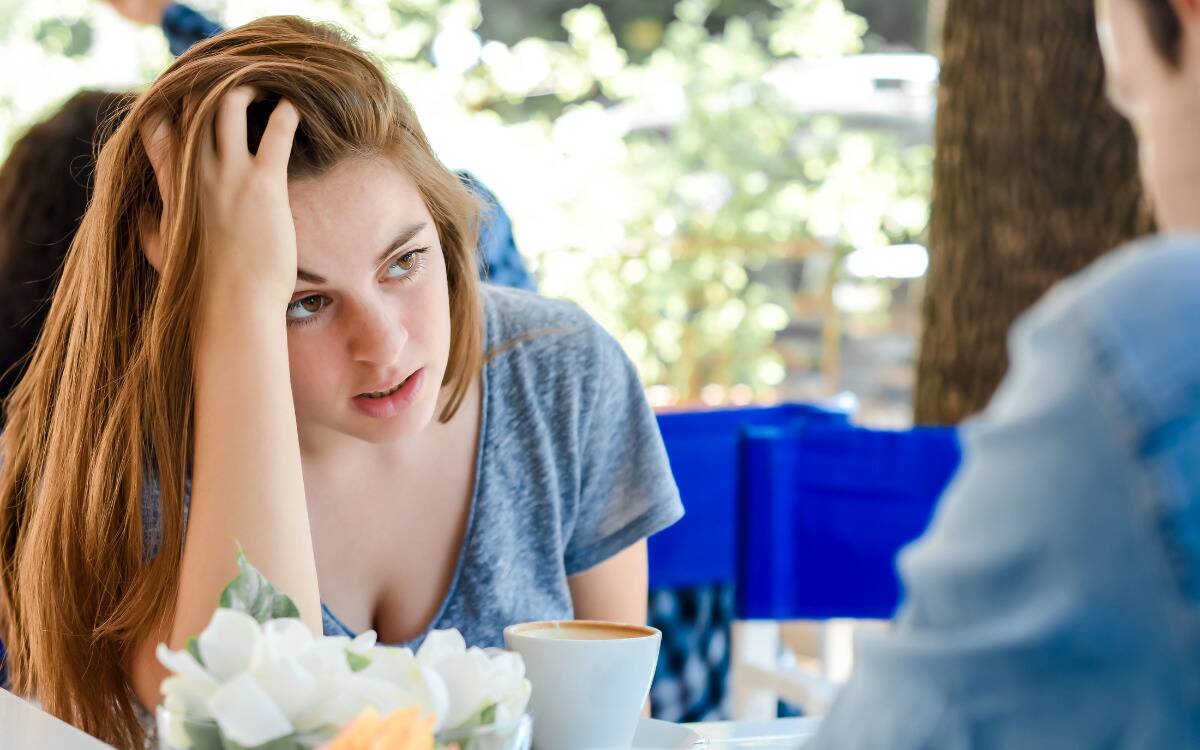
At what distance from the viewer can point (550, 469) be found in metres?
1.53

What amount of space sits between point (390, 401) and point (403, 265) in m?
0.14

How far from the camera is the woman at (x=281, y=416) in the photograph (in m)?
1.18

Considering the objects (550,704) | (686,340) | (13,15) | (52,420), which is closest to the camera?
(550,704)

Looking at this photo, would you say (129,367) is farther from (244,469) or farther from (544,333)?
(544,333)

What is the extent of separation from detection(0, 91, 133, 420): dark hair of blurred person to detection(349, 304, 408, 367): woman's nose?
0.97 meters

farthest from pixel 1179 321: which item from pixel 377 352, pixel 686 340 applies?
pixel 686 340

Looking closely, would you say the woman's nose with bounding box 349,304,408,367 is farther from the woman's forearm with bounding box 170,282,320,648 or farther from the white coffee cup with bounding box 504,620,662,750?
the white coffee cup with bounding box 504,620,662,750

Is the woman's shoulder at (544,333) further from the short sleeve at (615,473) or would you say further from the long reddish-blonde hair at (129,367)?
the long reddish-blonde hair at (129,367)

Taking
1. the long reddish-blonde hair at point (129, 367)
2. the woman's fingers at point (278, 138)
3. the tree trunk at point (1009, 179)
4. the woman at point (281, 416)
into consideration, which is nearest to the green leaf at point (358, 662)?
the woman at point (281, 416)

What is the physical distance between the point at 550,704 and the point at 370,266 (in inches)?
20.2

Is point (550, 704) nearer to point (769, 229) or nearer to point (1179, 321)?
point (1179, 321)

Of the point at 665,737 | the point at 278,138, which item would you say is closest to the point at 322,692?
the point at 665,737

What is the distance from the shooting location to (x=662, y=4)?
305 inches

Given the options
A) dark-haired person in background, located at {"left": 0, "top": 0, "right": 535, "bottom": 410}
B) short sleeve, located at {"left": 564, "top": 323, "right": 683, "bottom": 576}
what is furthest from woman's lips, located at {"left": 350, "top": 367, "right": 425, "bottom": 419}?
dark-haired person in background, located at {"left": 0, "top": 0, "right": 535, "bottom": 410}
